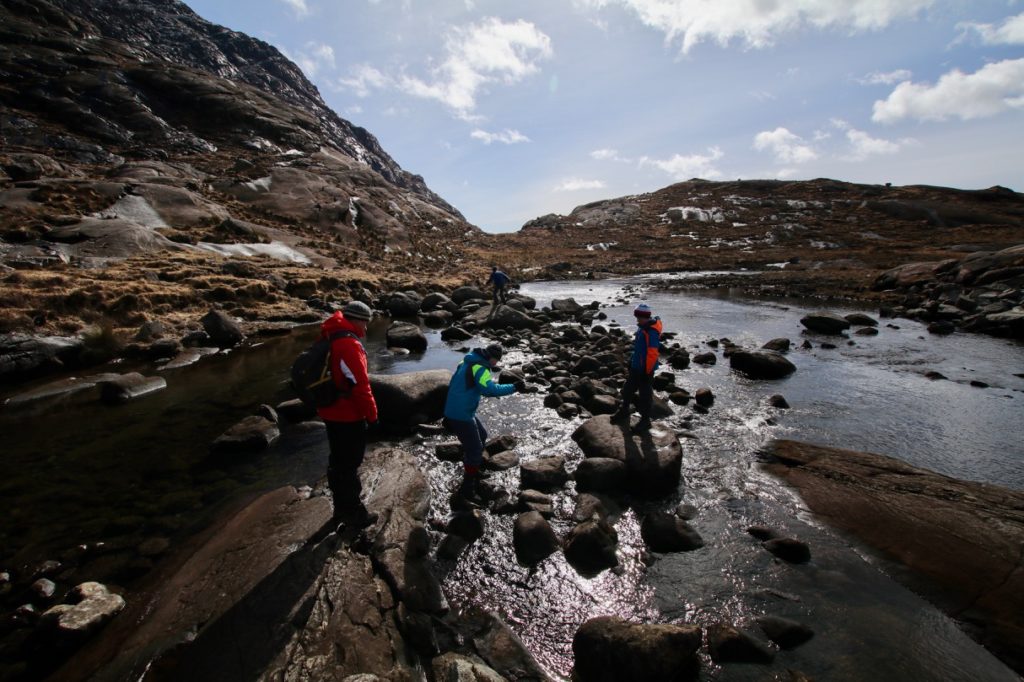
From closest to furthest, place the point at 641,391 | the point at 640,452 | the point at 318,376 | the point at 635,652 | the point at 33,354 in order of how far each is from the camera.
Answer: the point at 635,652 → the point at 318,376 → the point at 640,452 → the point at 641,391 → the point at 33,354

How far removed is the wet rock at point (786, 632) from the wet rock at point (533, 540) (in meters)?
3.27

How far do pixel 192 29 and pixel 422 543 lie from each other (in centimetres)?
19338

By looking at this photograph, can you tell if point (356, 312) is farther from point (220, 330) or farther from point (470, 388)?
point (220, 330)

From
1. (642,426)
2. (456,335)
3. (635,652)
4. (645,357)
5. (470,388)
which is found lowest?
(635,652)

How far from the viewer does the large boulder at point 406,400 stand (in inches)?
500

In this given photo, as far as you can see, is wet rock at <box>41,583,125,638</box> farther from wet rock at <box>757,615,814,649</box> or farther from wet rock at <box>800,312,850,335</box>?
wet rock at <box>800,312,850,335</box>

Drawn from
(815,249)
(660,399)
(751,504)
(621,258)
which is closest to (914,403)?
(660,399)

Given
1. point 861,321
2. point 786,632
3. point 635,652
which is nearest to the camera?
point 635,652

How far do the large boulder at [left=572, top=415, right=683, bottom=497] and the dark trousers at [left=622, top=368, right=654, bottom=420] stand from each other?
0.60 m

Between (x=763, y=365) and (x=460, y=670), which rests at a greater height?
(x=763, y=365)

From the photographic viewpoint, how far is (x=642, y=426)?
Result: 11312 millimetres

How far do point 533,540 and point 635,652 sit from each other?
2.68m

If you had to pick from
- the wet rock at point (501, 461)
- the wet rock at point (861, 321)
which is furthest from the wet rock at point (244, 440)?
the wet rock at point (861, 321)

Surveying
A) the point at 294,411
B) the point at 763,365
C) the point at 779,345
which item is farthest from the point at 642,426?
the point at 779,345
